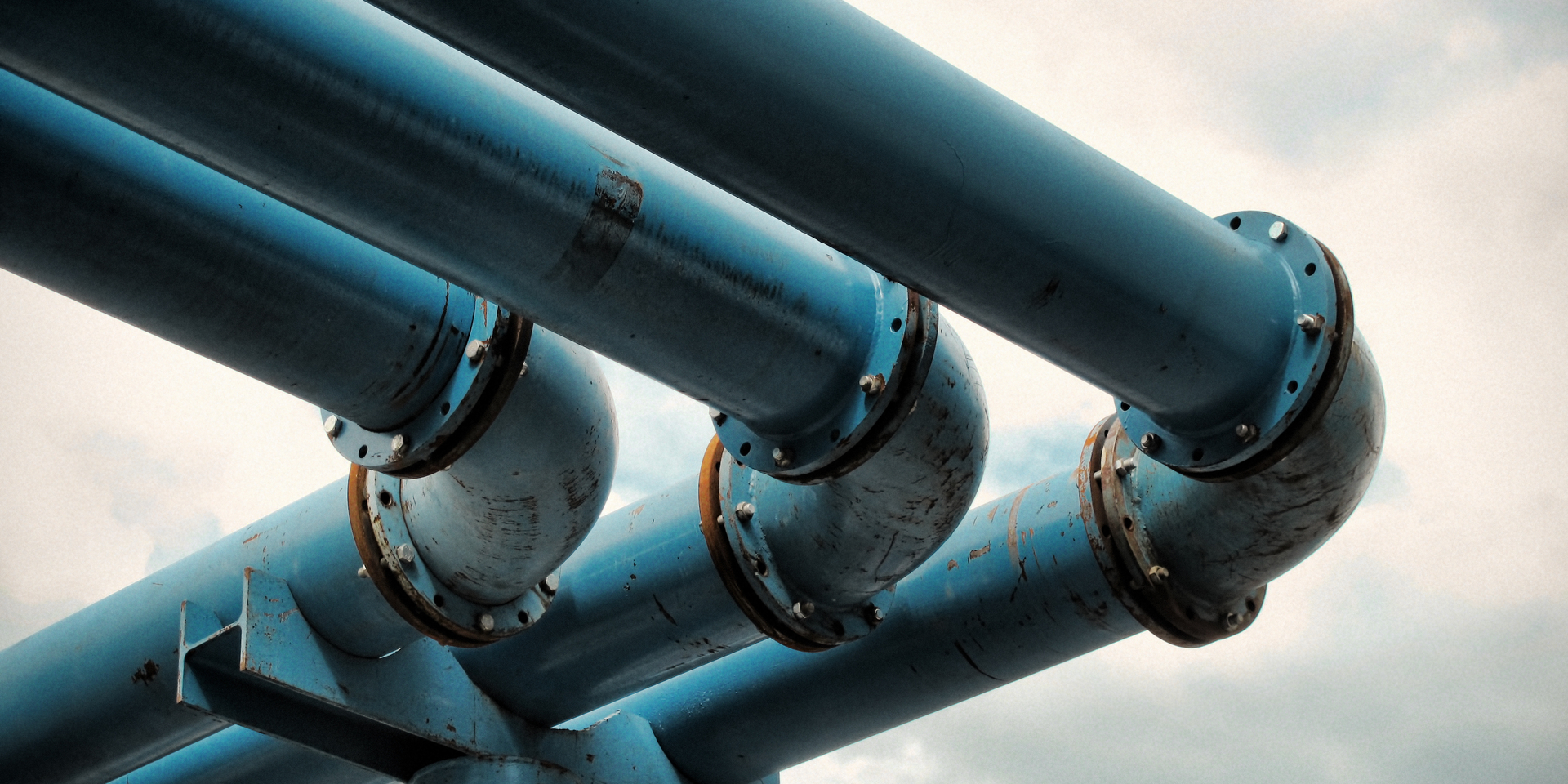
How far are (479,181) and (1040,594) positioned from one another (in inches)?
62.1

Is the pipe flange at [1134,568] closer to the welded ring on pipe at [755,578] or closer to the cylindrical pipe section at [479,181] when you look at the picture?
the welded ring on pipe at [755,578]

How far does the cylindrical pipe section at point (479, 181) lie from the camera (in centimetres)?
207

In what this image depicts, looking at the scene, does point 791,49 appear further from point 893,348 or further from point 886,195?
point 893,348

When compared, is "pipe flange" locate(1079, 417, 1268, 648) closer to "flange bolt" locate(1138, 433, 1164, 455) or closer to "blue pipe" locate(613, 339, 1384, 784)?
"blue pipe" locate(613, 339, 1384, 784)

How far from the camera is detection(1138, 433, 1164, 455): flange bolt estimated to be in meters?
2.92

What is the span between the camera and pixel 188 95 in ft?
6.87

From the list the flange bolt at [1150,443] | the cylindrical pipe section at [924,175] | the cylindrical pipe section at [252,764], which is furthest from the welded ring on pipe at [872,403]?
the cylindrical pipe section at [252,764]

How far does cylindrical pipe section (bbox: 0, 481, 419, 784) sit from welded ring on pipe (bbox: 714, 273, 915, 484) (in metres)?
0.94

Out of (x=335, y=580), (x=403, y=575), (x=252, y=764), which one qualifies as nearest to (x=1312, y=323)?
(x=403, y=575)

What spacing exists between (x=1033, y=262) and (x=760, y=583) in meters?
1.02

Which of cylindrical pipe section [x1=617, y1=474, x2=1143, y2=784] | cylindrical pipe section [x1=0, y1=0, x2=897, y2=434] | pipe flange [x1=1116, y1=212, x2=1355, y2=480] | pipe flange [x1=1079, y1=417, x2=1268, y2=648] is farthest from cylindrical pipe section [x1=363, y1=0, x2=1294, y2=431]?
cylindrical pipe section [x1=617, y1=474, x2=1143, y2=784]

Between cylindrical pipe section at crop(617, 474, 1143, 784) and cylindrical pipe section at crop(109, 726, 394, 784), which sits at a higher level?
cylindrical pipe section at crop(109, 726, 394, 784)

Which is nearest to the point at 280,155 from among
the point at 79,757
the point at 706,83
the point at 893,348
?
the point at 706,83

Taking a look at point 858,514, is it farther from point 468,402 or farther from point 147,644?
point 147,644
